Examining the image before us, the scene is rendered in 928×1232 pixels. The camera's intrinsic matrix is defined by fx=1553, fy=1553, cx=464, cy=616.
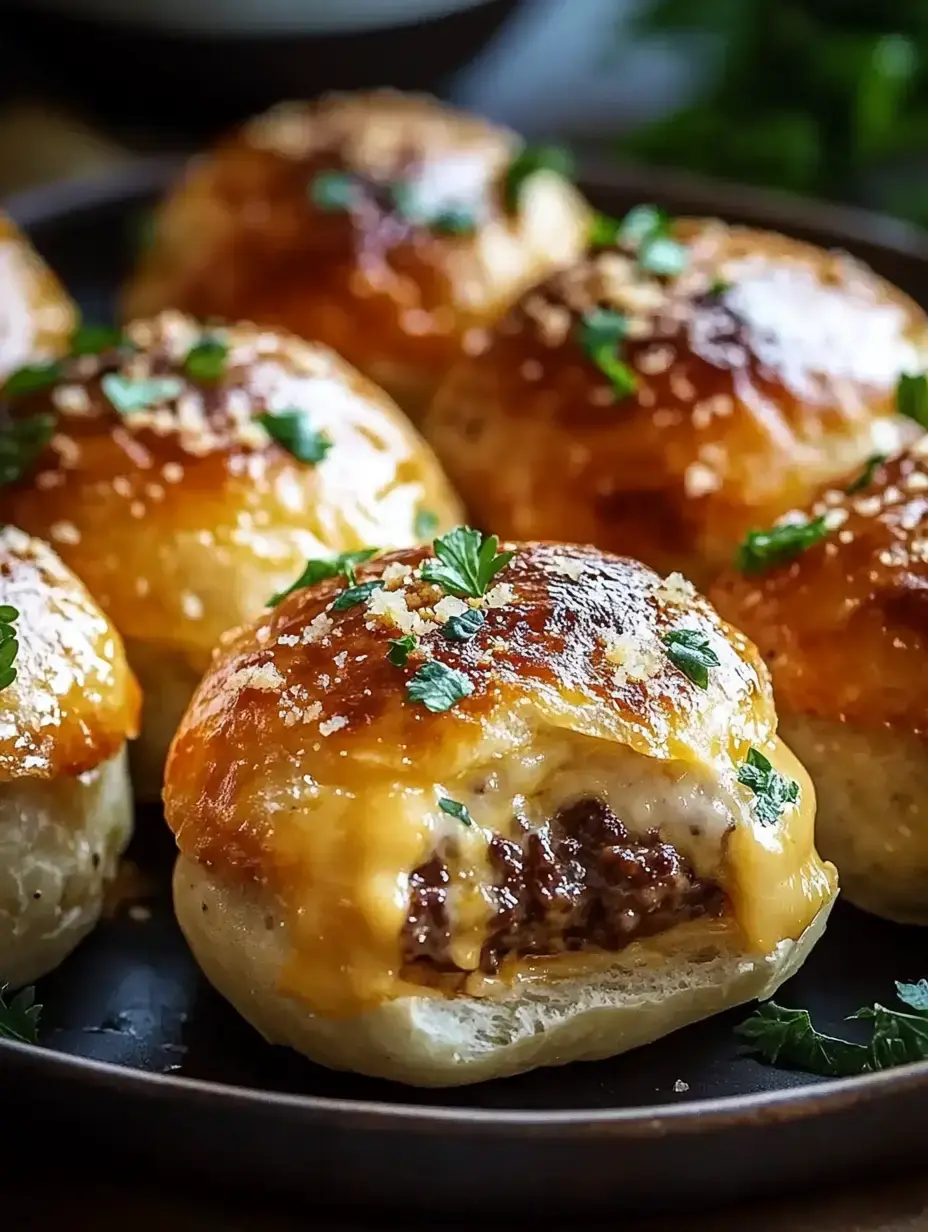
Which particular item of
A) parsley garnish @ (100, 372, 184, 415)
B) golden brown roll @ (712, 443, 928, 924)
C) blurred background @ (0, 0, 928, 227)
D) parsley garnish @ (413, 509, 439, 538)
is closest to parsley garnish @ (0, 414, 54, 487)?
parsley garnish @ (100, 372, 184, 415)

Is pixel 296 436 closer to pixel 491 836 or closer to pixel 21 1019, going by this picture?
pixel 491 836

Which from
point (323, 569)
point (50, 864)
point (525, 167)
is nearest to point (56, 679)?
point (50, 864)

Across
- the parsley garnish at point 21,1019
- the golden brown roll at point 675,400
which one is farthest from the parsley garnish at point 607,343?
the parsley garnish at point 21,1019

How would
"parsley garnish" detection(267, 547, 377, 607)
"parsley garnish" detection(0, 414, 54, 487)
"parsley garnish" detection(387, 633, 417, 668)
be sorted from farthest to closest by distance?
"parsley garnish" detection(0, 414, 54, 487) < "parsley garnish" detection(267, 547, 377, 607) < "parsley garnish" detection(387, 633, 417, 668)

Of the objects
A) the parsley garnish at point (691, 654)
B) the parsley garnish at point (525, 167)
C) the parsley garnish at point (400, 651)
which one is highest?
the parsley garnish at point (400, 651)

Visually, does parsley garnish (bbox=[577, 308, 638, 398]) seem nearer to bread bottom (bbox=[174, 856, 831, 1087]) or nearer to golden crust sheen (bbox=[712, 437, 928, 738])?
golden crust sheen (bbox=[712, 437, 928, 738])

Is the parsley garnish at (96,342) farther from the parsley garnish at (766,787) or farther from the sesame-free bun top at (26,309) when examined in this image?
the parsley garnish at (766,787)
